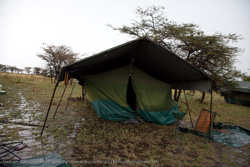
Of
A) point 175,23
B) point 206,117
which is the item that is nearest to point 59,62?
point 175,23

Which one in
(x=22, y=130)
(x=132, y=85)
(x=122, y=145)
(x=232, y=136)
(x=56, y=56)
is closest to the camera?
(x=122, y=145)

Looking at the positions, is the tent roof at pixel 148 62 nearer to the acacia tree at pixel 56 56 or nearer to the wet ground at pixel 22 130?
the wet ground at pixel 22 130

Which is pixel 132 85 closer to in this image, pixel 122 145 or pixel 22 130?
pixel 122 145

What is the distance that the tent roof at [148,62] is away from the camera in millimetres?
3924

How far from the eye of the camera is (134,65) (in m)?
5.86

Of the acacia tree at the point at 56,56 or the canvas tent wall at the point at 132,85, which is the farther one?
the acacia tree at the point at 56,56

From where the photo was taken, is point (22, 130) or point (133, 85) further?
point (133, 85)

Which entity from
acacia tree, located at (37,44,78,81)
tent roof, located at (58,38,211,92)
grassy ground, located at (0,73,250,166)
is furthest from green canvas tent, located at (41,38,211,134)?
acacia tree, located at (37,44,78,81)

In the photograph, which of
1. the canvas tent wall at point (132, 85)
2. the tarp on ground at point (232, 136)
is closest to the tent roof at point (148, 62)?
the canvas tent wall at point (132, 85)

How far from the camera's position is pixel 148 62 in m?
5.38

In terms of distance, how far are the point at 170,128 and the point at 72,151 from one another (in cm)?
343

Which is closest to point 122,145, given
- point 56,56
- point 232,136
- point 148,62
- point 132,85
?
point 132,85

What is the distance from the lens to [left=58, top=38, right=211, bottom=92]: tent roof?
3924 millimetres

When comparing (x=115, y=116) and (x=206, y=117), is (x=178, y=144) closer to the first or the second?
(x=206, y=117)
